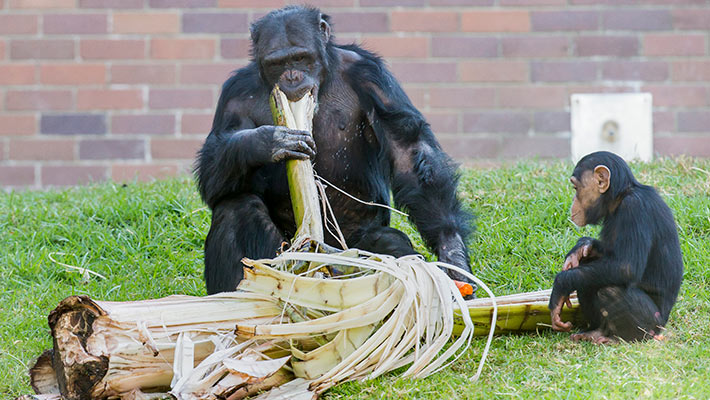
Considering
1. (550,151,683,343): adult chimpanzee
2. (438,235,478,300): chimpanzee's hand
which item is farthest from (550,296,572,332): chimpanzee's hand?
(438,235,478,300): chimpanzee's hand

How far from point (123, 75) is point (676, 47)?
519cm

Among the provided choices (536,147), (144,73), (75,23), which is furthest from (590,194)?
(75,23)

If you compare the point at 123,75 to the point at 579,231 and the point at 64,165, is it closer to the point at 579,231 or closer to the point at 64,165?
the point at 64,165

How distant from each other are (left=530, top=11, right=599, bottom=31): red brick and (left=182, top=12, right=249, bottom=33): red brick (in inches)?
108

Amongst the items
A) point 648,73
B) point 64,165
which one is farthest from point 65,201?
point 648,73

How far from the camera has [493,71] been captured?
909cm

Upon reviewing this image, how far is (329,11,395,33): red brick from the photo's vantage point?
9.03m

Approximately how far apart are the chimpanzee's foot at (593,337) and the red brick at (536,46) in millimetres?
5374

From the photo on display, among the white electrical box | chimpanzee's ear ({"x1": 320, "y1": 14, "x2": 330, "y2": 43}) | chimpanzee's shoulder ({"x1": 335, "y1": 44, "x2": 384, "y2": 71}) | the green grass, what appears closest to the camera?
the green grass

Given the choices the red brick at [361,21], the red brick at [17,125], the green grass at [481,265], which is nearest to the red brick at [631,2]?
the red brick at [361,21]

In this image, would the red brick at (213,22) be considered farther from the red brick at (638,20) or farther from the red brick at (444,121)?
the red brick at (638,20)

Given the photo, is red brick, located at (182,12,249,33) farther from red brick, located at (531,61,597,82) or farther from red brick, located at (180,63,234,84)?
red brick, located at (531,61,597,82)

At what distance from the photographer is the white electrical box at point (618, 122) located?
29.2 ft

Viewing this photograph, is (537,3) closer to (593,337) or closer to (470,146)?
(470,146)
